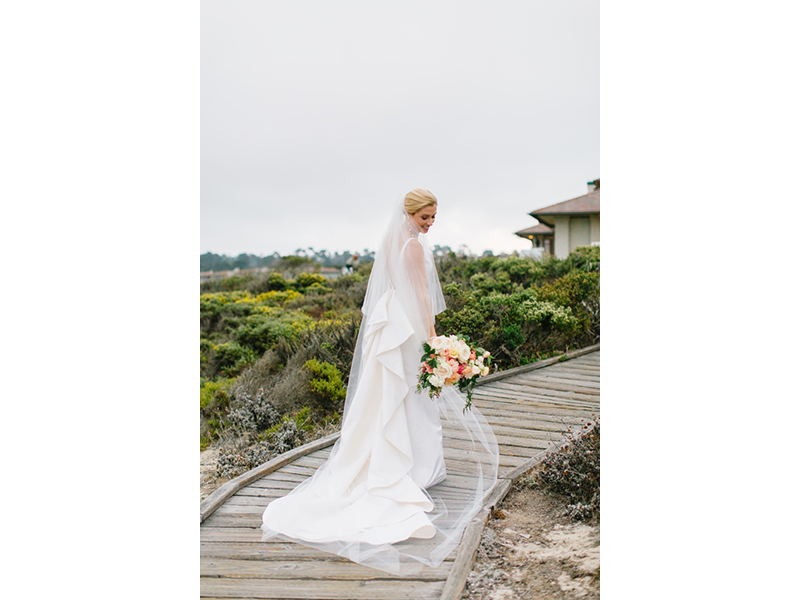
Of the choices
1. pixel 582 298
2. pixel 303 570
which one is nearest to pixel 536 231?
pixel 582 298

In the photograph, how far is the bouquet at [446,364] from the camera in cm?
319

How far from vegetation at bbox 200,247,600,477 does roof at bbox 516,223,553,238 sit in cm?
730

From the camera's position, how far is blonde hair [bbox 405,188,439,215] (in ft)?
11.0

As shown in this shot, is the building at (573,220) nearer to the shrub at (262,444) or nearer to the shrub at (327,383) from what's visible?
the shrub at (327,383)

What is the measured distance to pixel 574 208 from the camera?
15.4 m

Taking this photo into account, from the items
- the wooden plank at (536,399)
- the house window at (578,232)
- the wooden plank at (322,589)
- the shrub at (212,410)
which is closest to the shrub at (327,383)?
the shrub at (212,410)

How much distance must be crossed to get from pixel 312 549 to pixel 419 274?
64.0 inches

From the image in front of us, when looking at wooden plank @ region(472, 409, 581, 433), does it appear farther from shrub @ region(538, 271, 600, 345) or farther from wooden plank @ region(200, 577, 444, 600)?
shrub @ region(538, 271, 600, 345)

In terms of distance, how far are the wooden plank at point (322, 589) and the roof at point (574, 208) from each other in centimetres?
1379

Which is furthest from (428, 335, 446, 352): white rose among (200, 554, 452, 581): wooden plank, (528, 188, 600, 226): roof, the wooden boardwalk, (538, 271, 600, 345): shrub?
(528, 188, 600, 226): roof

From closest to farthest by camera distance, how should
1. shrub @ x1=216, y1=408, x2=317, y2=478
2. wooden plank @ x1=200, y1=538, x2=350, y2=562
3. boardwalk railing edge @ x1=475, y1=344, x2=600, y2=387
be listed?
wooden plank @ x1=200, y1=538, x2=350, y2=562 → shrub @ x1=216, y1=408, x2=317, y2=478 → boardwalk railing edge @ x1=475, y1=344, x2=600, y2=387
